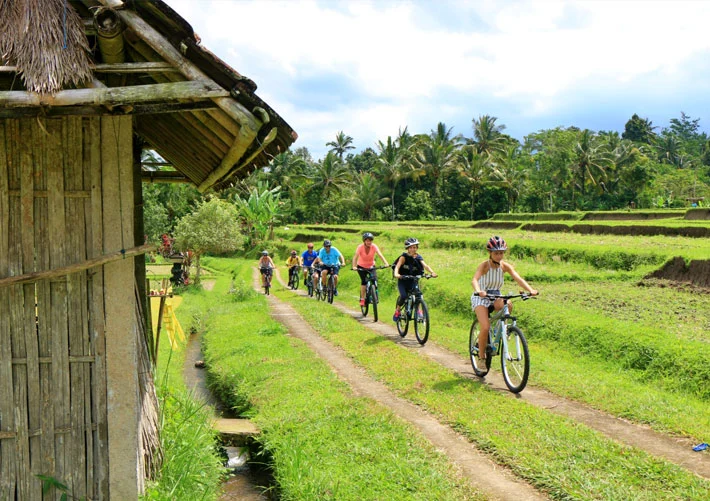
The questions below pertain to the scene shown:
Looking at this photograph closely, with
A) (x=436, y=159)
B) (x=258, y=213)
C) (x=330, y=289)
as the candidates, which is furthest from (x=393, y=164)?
(x=330, y=289)

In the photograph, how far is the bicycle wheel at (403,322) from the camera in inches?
426

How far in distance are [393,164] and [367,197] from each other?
3.87m

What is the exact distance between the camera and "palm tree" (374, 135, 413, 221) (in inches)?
2094

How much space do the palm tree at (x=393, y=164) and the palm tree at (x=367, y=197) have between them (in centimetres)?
98

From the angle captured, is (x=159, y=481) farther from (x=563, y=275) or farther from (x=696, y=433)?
(x=563, y=275)

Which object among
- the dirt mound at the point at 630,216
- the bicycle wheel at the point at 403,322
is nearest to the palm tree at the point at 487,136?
the dirt mound at the point at 630,216

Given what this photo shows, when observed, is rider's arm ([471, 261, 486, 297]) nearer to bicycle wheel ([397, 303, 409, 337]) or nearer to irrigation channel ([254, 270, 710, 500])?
irrigation channel ([254, 270, 710, 500])

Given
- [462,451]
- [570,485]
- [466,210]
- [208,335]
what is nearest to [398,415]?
[462,451]

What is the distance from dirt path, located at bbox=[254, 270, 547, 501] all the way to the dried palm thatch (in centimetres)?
422

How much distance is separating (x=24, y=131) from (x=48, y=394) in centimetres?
184

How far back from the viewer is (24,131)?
166 inches

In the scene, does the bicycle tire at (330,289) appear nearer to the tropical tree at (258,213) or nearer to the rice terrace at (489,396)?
the rice terrace at (489,396)

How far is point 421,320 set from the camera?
10.3 m

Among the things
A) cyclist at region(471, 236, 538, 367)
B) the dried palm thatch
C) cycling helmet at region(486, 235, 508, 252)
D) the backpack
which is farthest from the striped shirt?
the dried palm thatch
